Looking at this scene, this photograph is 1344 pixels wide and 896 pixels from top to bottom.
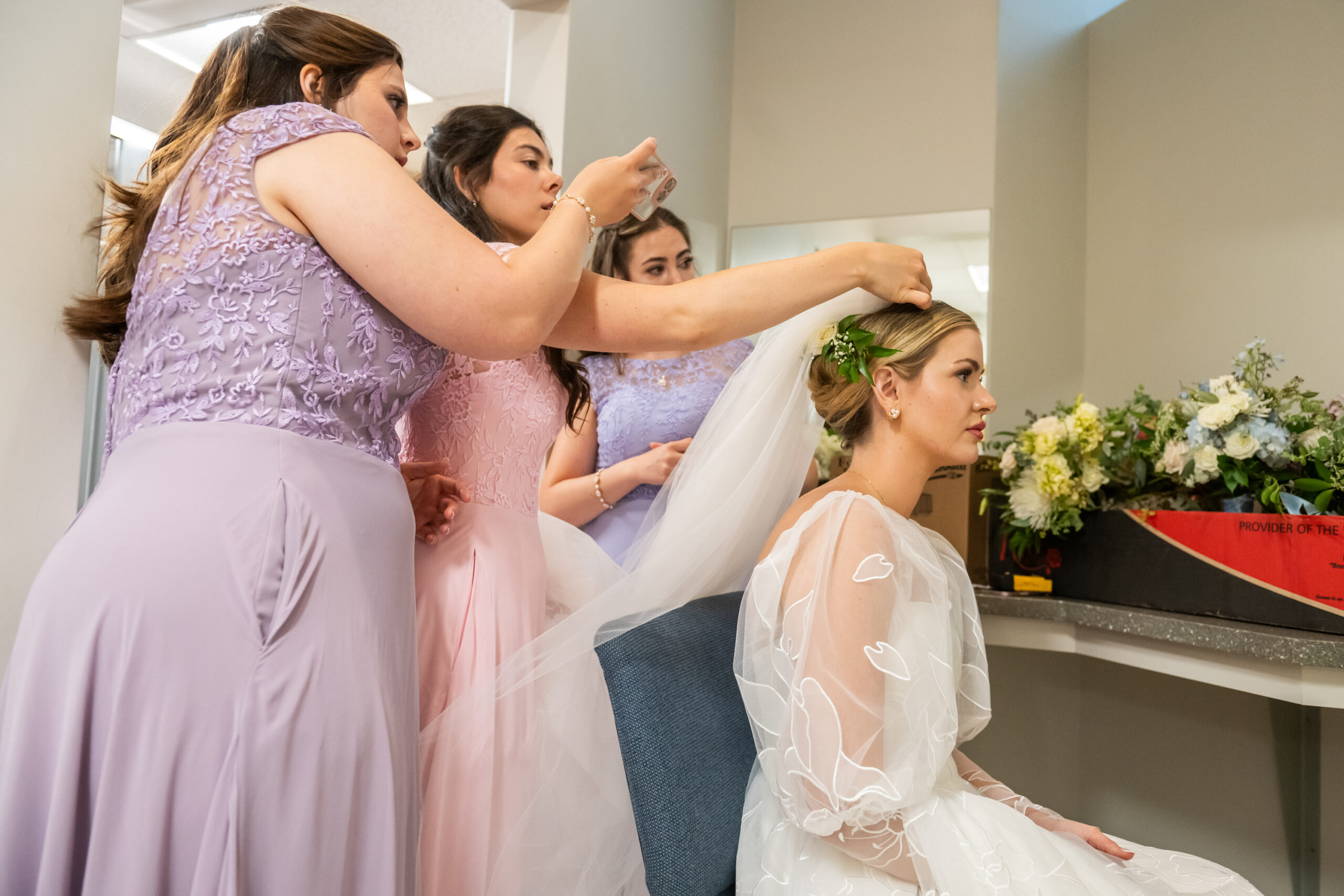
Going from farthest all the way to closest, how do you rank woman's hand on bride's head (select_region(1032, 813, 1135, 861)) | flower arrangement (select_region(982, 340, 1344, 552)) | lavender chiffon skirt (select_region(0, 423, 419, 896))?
flower arrangement (select_region(982, 340, 1344, 552)) < woman's hand on bride's head (select_region(1032, 813, 1135, 861)) < lavender chiffon skirt (select_region(0, 423, 419, 896))

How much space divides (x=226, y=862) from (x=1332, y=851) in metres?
2.91

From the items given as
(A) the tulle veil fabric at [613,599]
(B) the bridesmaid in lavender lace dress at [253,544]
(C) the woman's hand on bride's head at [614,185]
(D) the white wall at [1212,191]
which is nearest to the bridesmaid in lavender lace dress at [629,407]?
(A) the tulle veil fabric at [613,599]

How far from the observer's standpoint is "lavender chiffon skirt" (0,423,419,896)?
0.92m

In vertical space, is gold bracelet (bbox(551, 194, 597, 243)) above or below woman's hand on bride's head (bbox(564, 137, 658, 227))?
below

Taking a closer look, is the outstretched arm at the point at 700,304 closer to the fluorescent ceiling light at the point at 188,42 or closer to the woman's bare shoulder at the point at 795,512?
A: the woman's bare shoulder at the point at 795,512

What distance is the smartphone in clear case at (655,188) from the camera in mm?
1443

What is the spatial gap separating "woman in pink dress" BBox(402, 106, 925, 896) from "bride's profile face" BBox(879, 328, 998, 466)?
1.41ft

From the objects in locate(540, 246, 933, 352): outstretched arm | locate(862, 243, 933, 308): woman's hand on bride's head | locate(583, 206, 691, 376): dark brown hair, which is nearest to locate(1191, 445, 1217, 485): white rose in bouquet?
locate(862, 243, 933, 308): woman's hand on bride's head

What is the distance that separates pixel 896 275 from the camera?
5.03 ft

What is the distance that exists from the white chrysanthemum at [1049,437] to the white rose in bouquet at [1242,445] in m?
0.48

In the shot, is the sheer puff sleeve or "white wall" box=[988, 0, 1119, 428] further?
"white wall" box=[988, 0, 1119, 428]

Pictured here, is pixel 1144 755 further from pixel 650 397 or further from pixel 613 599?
pixel 613 599

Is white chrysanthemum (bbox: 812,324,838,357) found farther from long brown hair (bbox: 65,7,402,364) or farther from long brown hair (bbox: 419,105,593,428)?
long brown hair (bbox: 65,7,402,364)

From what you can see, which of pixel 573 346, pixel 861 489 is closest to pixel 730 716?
pixel 861 489
